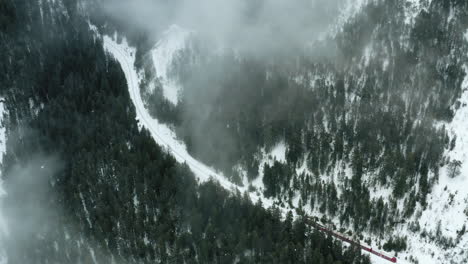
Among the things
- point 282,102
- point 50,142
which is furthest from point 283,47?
point 50,142

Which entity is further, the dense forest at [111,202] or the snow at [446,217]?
the snow at [446,217]

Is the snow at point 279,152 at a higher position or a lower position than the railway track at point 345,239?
higher

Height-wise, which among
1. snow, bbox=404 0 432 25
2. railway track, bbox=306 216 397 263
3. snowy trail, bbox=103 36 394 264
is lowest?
railway track, bbox=306 216 397 263

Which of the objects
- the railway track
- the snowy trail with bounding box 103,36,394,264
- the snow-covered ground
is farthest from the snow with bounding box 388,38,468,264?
the snow-covered ground

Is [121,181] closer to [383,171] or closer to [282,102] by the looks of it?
[282,102]

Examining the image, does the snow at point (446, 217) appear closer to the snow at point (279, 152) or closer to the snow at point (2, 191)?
the snow at point (279, 152)

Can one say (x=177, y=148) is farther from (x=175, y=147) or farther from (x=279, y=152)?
(x=279, y=152)

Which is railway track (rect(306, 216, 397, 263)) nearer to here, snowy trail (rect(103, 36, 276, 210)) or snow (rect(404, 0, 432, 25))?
snowy trail (rect(103, 36, 276, 210))

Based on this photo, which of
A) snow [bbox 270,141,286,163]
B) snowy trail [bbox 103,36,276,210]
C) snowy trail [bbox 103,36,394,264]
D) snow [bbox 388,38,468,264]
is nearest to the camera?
snow [bbox 388,38,468,264]

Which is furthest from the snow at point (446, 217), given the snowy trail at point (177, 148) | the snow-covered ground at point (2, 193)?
the snow-covered ground at point (2, 193)
